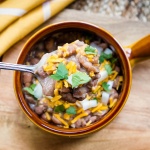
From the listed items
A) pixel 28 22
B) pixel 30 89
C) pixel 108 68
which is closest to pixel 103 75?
pixel 108 68

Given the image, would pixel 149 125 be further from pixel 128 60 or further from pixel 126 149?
pixel 128 60

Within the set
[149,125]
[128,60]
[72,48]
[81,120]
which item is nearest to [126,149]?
[149,125]

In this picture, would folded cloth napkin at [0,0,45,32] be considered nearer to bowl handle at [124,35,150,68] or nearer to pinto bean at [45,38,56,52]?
pinto bean at [45,38,56,52]

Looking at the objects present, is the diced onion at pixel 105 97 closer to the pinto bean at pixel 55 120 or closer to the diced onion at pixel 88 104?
the diced onion at pixel 88 104

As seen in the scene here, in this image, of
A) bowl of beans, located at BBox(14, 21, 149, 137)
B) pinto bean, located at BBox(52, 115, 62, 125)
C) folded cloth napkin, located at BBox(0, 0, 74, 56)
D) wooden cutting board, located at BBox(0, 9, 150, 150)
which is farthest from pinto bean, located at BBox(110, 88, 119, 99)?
folded cloth napkin, located at BBox(0, 0, 74, 56)

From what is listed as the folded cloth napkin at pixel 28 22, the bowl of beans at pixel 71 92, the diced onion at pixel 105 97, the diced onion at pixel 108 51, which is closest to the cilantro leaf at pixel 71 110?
the bowl of beans at pixel 71 92

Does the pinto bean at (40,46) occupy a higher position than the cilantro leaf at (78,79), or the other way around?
the pinto bean at (40,46)
